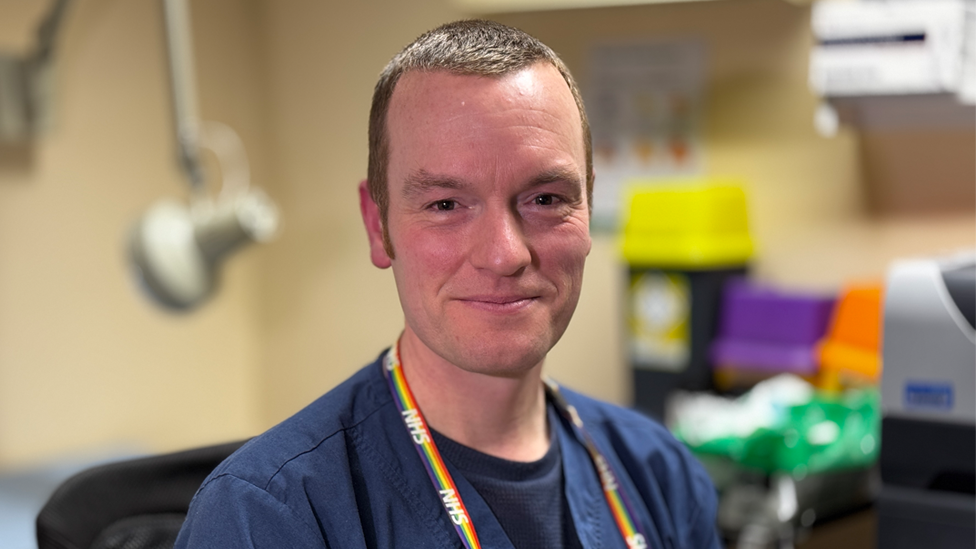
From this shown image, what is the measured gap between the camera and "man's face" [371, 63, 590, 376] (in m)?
0.61

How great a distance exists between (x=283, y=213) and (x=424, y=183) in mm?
2181

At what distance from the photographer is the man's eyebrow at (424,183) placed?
23.9 inches

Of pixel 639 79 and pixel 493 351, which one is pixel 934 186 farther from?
pixel 493 351

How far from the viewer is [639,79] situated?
218cm

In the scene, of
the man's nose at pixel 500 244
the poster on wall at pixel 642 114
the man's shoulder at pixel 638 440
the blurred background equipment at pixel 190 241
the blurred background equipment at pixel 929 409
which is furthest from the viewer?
the poster on wall at pixel 642 114

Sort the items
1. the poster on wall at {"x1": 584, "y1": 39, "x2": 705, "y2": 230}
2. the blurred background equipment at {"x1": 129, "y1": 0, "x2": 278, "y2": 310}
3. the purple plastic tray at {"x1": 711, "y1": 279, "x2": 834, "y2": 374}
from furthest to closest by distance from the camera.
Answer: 1. the poster on wall at {"x1": 584, "y1": 39, "x2": 705, "y2": 230}
2. the purple plastic tray at {"x1": 711, "y1": 279, "x2": 834, "y2": 374}
3. the blurred background equipment at {"x1": 129, "y1": 0, "x2": 278, "y2": 310}

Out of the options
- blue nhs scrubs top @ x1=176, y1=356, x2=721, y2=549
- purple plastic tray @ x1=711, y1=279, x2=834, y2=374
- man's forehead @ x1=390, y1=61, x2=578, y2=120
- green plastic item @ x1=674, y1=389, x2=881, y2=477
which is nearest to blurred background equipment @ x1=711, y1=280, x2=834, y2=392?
purple plastic tray @ x1=711, y1=279, x2=834, y2=374

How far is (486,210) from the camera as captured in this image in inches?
24.1

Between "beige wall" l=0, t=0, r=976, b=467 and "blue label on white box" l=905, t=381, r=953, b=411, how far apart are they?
0.85m

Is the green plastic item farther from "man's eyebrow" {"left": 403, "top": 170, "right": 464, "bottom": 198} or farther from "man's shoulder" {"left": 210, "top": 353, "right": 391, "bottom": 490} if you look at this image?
"man's eyebrow" {"left": 403, "top": 170, "right": 464, "bottom": 198}

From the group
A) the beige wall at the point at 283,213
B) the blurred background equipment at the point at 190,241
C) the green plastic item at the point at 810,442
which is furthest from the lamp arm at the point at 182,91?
the green plastic item at the point at 810,442

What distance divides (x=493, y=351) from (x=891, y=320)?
25.7 inches

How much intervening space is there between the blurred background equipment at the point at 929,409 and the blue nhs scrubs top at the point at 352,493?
1.26 ft

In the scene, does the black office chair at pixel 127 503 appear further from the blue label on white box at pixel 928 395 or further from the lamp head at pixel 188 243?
the blue label on white box at pixel 928 395
